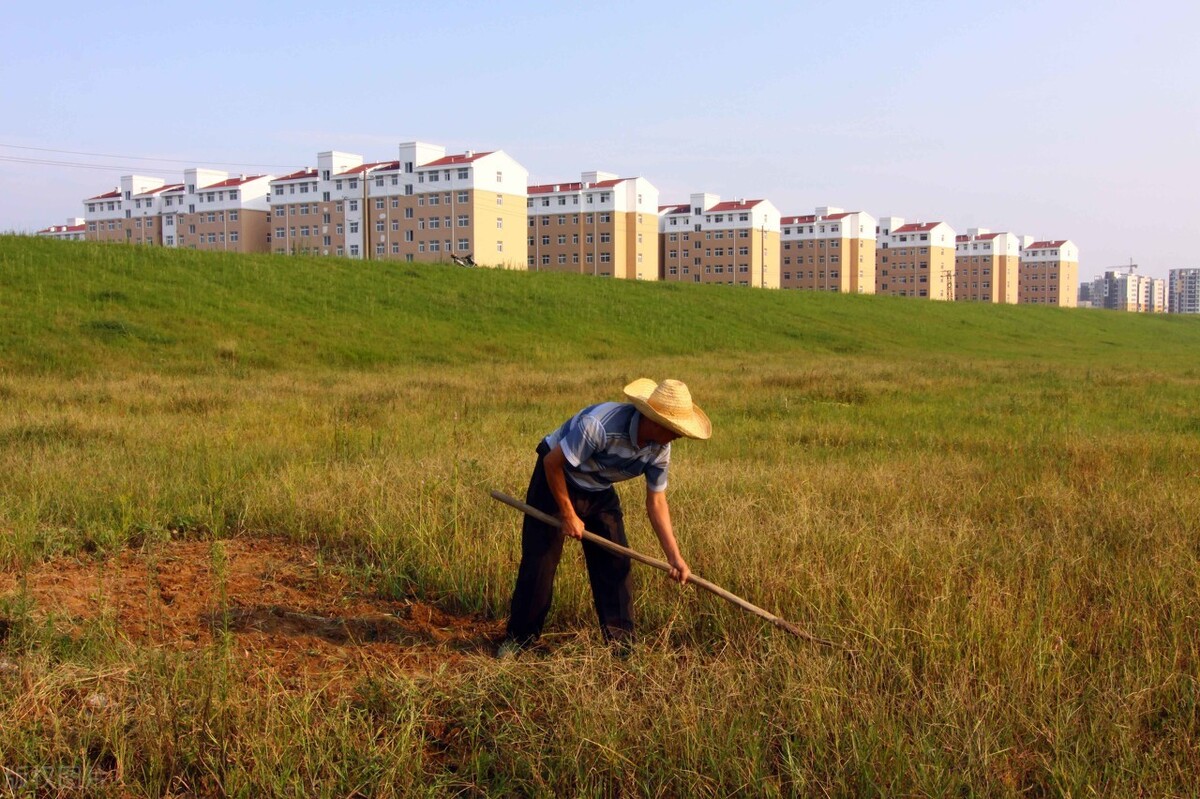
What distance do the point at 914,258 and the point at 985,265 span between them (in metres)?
11.1

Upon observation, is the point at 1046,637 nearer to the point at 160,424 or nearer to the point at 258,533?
the point at 258,533

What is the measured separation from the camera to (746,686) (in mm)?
3553

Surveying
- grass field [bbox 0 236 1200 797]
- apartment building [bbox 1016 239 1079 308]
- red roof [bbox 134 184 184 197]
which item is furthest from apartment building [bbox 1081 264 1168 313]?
grass field [bbox 0 236 1200 797]

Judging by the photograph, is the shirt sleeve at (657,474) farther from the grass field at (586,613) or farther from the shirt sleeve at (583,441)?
the grass field at (586,613)

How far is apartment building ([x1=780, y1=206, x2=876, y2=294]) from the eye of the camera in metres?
95.9

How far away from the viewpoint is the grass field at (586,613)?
10.3 feet

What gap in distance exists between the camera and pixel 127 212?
84.3 meters

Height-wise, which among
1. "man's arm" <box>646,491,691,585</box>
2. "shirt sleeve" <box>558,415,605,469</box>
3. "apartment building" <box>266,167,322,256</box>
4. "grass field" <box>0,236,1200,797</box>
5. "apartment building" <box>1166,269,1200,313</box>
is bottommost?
"grass field" <box>0,236,1200,797</box>

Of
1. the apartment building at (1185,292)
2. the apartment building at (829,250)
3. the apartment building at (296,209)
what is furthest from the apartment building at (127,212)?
the apartment building at (1185,292)

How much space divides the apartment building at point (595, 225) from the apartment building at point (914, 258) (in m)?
31.6

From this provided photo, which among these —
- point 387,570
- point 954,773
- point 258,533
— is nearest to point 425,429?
point 258,533

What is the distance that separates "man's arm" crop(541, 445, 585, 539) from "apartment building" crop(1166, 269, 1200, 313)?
212 meters

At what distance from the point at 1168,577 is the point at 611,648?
2.82m

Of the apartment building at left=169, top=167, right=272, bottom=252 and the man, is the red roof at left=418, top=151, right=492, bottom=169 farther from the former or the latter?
the man
